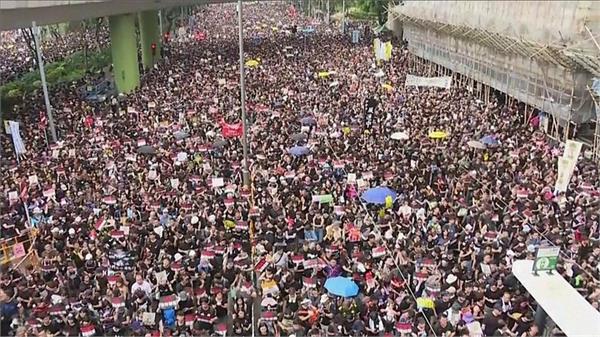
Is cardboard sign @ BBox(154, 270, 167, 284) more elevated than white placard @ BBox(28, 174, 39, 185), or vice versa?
cardboard sign @ BBox(154, 270, 167, 284)

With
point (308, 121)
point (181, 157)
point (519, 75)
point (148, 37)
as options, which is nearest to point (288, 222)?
point (181, 157)

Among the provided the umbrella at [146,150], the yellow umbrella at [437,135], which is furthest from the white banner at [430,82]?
the umbrella at [146,150]

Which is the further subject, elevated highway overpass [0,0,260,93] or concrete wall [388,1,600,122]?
elevated highway overpass [0,0,260,93]

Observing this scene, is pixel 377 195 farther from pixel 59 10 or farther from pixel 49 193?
pixel 59 10

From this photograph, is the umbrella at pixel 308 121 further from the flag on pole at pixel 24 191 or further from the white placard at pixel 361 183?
the flag on pole at pixel 24 191

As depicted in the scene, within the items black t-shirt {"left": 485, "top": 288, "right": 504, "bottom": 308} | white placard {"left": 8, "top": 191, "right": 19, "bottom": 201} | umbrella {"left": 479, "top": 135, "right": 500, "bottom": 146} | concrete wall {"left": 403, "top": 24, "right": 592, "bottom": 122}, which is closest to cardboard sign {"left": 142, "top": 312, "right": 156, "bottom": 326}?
black t-shirt {"left": 485, "top": 288, "right": 504, "bottom": 308}

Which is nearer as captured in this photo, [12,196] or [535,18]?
[12,196]

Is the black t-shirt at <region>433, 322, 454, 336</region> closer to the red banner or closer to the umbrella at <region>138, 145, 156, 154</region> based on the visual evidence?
the red banner
